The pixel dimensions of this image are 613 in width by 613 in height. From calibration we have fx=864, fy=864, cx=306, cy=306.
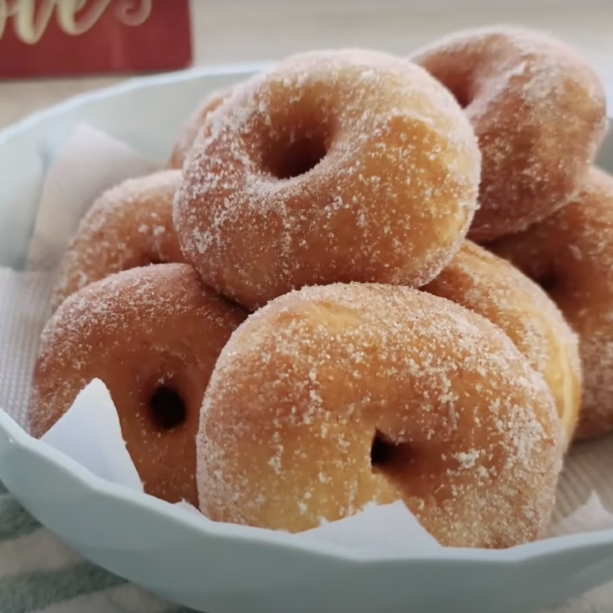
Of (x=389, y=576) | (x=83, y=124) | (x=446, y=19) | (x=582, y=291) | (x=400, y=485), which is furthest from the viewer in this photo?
(x=446, y=19)

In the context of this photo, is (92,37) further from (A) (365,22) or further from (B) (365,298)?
(B) (365,298)

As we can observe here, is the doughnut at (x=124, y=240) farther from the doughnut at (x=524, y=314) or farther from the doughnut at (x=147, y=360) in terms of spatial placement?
the doughnut at (x=524, y=314)

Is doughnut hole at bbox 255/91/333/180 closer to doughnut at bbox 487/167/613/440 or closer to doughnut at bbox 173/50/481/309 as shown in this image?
doughnut at bbox 173/50/481/309

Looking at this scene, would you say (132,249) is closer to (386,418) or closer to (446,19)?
(386,418)

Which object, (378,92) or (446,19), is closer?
(378,92)

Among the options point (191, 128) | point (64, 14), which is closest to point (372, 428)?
point (191, 128)

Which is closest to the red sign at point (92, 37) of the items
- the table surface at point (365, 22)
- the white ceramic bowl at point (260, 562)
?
the table surface at point (365, 22)

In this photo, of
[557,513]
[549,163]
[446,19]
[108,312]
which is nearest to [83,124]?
[108,312]
